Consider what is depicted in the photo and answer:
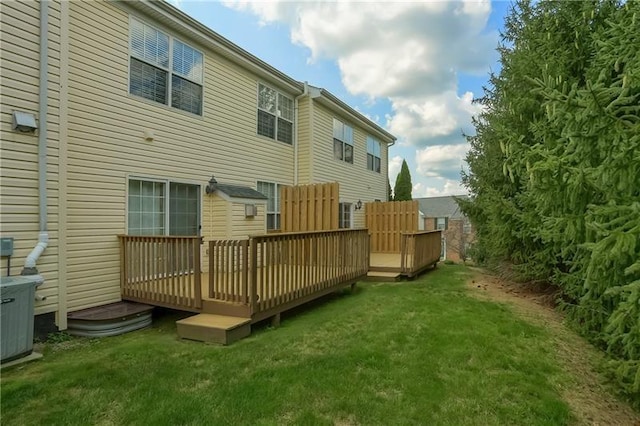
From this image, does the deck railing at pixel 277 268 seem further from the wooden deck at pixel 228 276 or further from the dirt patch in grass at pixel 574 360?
the dirt patch in grass at pixel 574 360

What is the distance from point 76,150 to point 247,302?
11.9ft

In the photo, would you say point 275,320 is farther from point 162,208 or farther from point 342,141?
point 342,141

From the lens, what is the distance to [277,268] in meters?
5.54

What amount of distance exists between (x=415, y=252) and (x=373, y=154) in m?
7.64

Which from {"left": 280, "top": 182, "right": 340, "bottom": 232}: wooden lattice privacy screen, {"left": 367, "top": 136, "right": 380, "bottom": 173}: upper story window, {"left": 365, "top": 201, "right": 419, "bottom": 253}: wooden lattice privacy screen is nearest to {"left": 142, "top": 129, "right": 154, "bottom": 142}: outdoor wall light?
{"left": 280, "top": 182, "right": 340, "bottom": 232}: wooden lattice privacy screen

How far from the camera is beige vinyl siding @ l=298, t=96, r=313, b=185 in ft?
37.7

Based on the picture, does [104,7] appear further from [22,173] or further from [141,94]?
[22,173]

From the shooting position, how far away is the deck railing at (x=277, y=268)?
16.7ft

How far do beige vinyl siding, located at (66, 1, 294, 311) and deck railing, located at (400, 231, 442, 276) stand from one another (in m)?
4.86

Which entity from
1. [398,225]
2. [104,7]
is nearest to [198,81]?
[104,7]

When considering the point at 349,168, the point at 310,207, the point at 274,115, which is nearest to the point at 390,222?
the point at 349,168

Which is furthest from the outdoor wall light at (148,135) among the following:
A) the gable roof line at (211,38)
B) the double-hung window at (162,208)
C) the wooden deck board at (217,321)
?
the wooden deck board at (217,321)

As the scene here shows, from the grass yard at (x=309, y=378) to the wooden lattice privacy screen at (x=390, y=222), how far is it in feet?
25.2

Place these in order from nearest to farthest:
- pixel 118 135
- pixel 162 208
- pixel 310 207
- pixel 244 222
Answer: pixel 118 135
pixel 162 208
pixel 310 207
pixel 244 222
